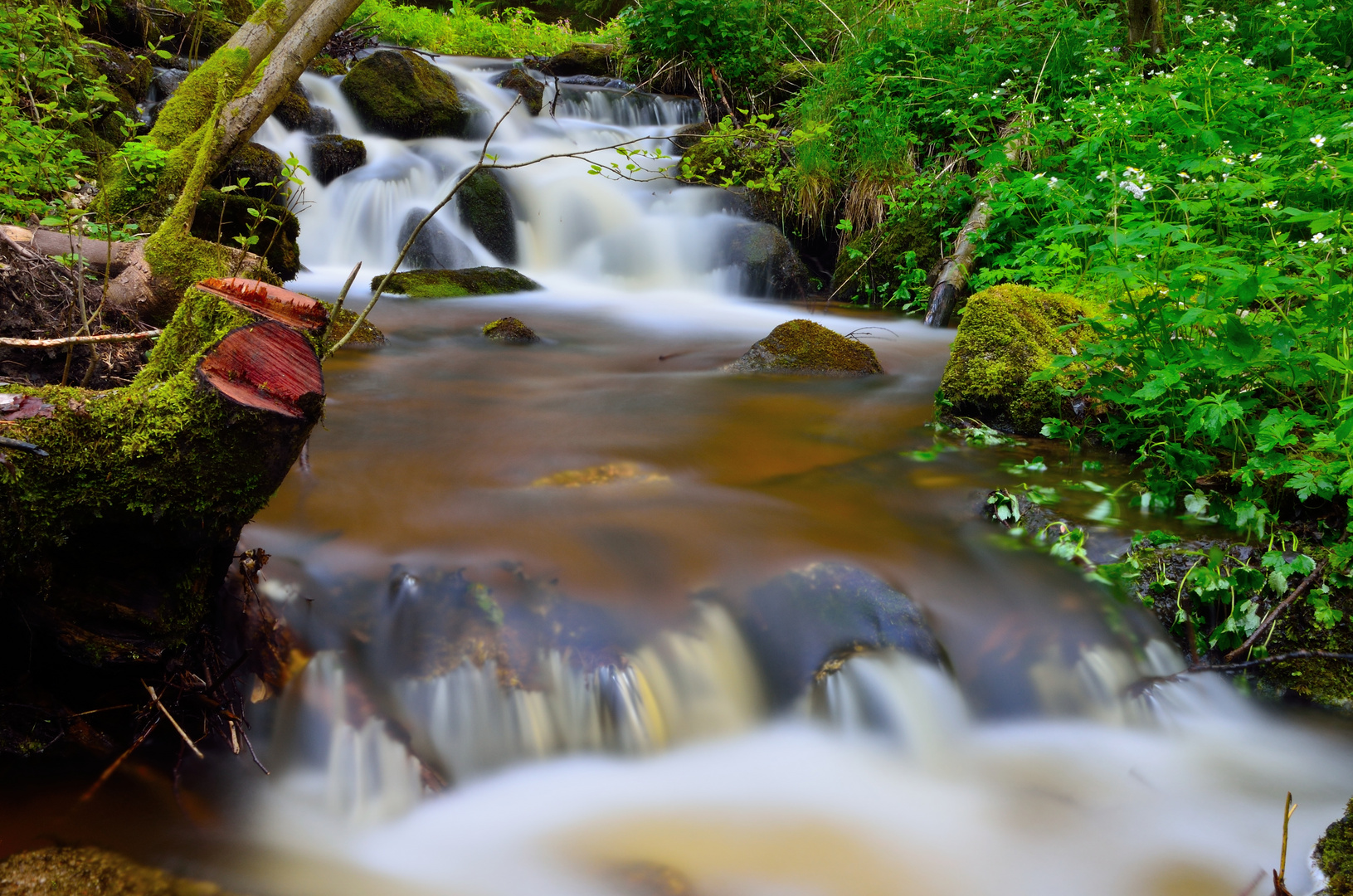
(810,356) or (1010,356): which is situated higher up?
(1010,356)

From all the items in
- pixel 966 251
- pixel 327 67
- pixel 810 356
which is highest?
pixel 327 67

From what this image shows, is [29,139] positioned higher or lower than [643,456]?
higher

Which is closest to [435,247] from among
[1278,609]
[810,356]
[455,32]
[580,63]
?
[810,356]

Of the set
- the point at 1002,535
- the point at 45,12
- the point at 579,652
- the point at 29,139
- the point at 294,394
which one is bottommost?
the point at 579,652

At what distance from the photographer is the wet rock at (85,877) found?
1.76 meters

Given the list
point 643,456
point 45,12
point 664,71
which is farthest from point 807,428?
point 664,71

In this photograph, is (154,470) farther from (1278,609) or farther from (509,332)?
(509,332)

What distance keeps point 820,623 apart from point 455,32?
15.1 metres

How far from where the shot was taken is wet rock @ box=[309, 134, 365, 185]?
9.05 meters

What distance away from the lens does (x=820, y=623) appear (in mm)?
2768

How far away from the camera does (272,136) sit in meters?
9.18

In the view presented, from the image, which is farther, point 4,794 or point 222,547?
point 222,547

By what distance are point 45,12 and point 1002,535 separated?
6.65 meters

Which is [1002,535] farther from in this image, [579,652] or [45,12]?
[45,12]
